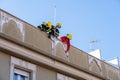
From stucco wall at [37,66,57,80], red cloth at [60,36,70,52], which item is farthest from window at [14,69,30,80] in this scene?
red cloth at [60,36,70,52]

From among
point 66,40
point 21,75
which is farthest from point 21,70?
point 66,40

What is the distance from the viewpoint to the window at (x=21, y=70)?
1377cm

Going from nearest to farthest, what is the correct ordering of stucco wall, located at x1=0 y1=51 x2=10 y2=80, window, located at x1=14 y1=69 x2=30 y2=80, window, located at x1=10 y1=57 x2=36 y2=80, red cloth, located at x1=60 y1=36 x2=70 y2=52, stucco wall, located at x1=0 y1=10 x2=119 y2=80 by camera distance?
stucco wall, located at x1=0 y1=51 x2=10 y2=80, window, located at x1=10 y1=57 x2=36 y2=80, stucco wall, located at x1=0 y1=10 x2=119 y2=80, window, located at x1=14 y1=69 x2=30 y2=80, red cloth, located at x1=60 y1=36 x2=70 y2=52

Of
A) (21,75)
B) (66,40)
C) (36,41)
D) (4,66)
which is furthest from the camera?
(66,40)

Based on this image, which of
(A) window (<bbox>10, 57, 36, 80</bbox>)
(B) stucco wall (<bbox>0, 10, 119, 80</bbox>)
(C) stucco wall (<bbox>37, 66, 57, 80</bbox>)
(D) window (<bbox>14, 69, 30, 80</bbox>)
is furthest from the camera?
(C) stucco wall (<bbox>37, 66, 57, 80</bbox>)

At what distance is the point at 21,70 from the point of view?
14.3 m

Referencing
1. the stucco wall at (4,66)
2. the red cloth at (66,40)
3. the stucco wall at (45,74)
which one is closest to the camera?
the stucco wall at (4,66)

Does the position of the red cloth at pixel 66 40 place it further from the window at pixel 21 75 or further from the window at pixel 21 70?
the window at pixel 21 75

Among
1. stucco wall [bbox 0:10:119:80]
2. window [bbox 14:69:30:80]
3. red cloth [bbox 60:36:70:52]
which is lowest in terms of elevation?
window [bbox 14:69:30:80]

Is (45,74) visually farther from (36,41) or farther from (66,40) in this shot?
(66,40)

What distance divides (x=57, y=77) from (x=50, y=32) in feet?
6.91

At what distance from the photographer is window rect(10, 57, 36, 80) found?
13.8 meters

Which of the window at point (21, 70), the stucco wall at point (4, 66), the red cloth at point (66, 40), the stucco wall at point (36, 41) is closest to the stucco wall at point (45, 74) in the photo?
the window at point (21, 70)

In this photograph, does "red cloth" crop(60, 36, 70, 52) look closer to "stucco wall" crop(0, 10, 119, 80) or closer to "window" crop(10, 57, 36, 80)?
"stucco wall" crop(0, 10, 119, 80)
